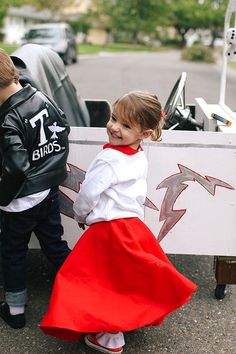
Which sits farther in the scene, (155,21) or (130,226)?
(155,21)

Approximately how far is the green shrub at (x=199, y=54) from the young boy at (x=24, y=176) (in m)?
29.7

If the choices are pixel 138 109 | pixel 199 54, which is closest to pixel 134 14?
pixel 199 54

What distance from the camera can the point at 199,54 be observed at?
3150 cm

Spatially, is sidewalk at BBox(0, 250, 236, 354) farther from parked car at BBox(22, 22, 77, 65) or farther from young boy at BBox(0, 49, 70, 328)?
parked car at BBox(22, 22, 77, 65)

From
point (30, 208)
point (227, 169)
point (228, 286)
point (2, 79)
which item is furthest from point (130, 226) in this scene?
point (228, 286)

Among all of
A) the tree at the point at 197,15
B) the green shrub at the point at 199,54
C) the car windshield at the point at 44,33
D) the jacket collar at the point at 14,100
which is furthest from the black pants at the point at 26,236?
the tree at the point at 197,15

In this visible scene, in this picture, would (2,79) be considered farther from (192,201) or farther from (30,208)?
(192,201)

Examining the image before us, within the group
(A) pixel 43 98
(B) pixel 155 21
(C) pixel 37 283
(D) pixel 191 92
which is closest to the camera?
(A) pixel 43 98

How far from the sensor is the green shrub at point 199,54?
3111cm

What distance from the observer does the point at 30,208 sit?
2541mm

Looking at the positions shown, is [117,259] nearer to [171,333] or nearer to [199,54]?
[171,333]

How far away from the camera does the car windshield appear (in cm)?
2192

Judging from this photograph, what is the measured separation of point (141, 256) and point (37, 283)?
44.5 inches

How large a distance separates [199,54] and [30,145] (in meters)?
30.6
